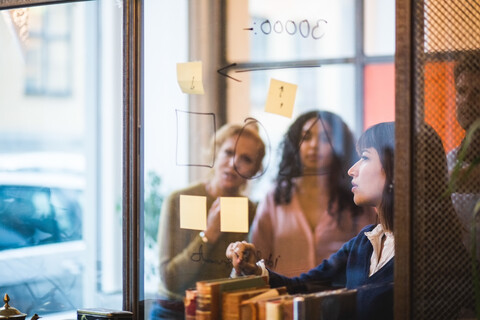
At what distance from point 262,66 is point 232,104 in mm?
198

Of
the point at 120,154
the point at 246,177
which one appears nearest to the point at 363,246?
the point at 246,177

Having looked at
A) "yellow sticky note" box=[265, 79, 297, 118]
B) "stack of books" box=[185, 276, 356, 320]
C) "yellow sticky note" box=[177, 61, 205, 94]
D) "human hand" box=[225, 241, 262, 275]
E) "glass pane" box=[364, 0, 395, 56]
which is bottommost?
"stack of books" box=[185, 276, 356, 320]

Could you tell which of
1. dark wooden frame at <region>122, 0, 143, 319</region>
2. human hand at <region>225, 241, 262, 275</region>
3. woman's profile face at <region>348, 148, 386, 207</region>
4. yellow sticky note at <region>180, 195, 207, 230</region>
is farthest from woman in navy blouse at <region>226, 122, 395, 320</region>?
dark wooden frame at <region>122, 0, 143, 319</region>

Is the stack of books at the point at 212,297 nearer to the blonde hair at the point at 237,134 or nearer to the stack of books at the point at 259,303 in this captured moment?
the stack of books at the point at 259,303

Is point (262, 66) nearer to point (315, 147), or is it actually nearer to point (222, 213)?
point (315, 147)

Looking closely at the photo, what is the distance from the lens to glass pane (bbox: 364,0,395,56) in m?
2.59

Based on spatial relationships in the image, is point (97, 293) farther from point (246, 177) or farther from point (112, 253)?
point (246, 177)

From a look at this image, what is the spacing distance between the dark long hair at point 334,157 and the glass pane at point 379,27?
0.95 ft

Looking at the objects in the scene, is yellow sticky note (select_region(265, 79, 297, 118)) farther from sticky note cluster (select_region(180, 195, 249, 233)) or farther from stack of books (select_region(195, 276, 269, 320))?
stack of books (select_region(195, 276, 269, 320))

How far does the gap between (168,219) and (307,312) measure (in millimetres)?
793

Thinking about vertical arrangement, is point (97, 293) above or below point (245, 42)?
below

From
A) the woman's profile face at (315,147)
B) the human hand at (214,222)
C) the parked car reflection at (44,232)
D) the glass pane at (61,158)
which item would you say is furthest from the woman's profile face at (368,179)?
the parked car reflection at (44,232)

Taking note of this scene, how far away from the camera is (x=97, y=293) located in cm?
332

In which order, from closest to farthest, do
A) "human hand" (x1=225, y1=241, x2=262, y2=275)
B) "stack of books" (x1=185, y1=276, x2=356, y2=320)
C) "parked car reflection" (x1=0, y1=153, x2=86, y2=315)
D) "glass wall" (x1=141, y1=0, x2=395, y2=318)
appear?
"stack of books" (x1=185, y1=276, x2=356, y2=320)
"glass wall" (x1=141, y1=0, x2=395, y2=318)
"human hand" (x1=225, y1=241, x2=262, y2=275)
"parked car reflection" (x1=0, y1=153, x2=86, y2=315)
